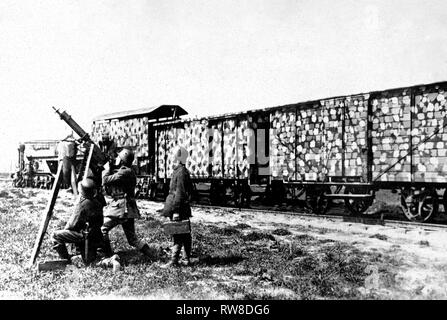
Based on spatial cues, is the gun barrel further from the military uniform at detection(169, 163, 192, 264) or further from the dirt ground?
the dirt ground

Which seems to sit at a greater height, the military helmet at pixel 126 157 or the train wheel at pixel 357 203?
the military helmet at pixel 126 157

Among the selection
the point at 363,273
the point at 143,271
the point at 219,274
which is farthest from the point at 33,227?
the point at 363,273

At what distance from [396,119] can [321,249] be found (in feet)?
17.0

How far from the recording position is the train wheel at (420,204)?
425 inches

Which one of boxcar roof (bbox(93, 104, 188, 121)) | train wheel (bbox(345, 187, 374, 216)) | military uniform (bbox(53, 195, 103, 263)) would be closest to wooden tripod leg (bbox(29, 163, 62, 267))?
military uniform (bbox(53, 195, 103, 263))

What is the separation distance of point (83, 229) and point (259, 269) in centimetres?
275

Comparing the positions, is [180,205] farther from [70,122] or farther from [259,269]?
[70,122]

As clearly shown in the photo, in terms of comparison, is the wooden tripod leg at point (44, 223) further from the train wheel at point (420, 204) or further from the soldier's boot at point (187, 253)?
the train wheel at point (420, 204)

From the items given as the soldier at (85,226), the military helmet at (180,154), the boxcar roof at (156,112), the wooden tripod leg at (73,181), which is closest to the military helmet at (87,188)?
the soldier at (85,226)

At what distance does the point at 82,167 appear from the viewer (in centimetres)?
697

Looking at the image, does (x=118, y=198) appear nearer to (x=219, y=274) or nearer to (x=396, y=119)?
(x=219, y=274)

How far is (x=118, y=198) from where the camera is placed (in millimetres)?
6586

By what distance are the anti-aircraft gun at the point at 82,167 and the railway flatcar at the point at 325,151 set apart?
7.81 meters

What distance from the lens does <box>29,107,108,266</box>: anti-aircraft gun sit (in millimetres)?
6354
